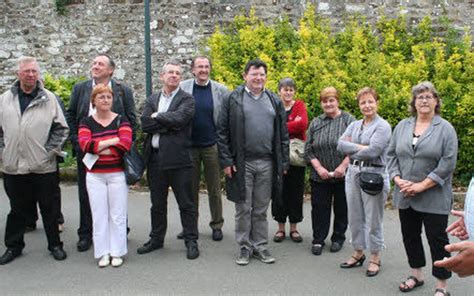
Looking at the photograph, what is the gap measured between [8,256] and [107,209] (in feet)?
3.47

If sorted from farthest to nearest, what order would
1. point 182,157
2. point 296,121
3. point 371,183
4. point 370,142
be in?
point 296,121
point 182,157
point 370,142
point 371,183

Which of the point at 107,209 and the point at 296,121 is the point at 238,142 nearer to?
the point at 296,121

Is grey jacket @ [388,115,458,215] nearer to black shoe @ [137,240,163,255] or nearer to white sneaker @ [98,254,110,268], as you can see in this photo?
black shoe @ [137,240,163,255]

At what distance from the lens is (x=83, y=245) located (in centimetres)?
555

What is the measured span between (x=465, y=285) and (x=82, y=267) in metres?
3.45

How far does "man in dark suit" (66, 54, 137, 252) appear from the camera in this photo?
5512 mm

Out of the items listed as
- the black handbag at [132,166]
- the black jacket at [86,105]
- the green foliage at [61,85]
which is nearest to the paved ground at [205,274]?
the black handbag at [132,166]

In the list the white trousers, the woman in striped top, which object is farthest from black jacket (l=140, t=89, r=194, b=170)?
the white trousers

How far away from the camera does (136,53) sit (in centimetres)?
1041

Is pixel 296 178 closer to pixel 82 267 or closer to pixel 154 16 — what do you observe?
pixel 82 267

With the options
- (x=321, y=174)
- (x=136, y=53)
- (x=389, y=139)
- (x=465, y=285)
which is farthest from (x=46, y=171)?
(x=136, y=53)

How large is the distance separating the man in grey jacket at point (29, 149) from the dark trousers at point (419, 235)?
10.6 ft

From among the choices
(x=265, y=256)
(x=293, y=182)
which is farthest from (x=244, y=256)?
(x=293, y=182)

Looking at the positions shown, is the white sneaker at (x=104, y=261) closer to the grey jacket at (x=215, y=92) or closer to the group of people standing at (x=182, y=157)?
the group of people standing at (x=182, y=157)
